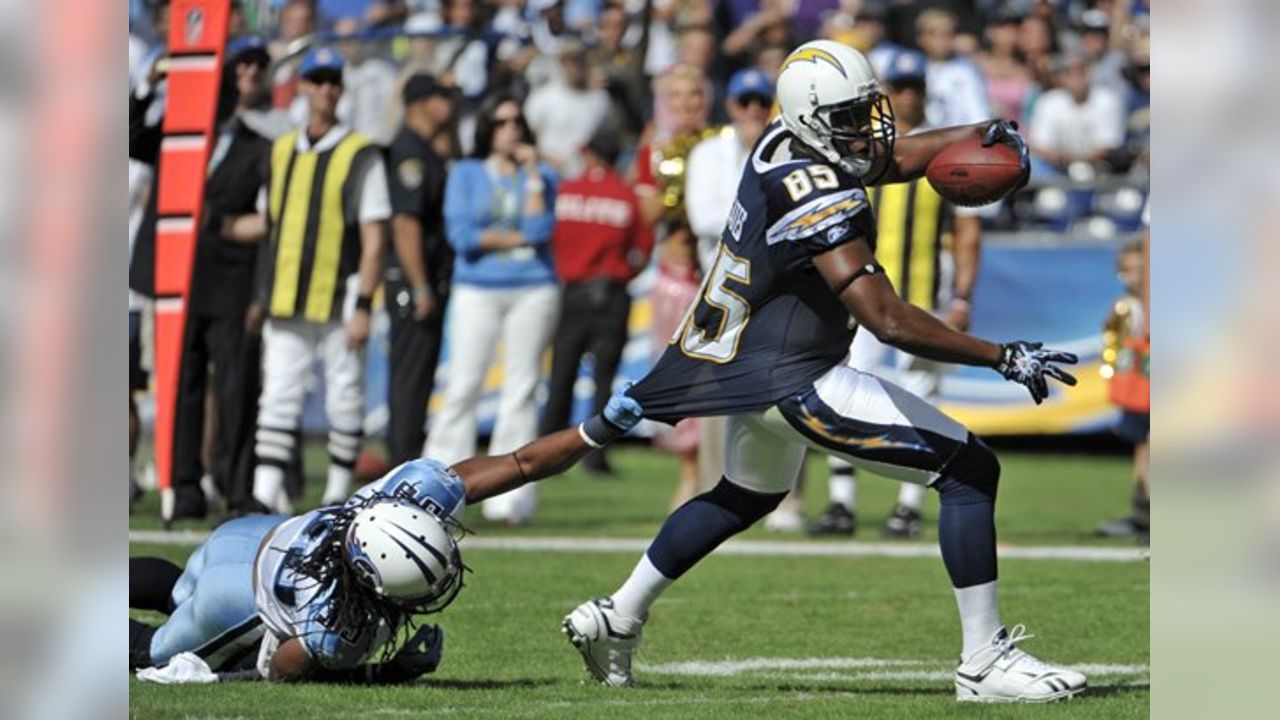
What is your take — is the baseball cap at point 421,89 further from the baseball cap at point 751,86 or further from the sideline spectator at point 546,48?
the sideline spectator at point 546,48

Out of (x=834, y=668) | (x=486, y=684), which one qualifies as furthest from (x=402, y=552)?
(x=834, y=668)

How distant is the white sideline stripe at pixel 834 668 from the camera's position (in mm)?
7191

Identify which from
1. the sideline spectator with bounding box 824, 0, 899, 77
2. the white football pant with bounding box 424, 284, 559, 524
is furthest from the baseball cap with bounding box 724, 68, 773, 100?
the sideline spectator with bounding box 824, 0, 899, 77

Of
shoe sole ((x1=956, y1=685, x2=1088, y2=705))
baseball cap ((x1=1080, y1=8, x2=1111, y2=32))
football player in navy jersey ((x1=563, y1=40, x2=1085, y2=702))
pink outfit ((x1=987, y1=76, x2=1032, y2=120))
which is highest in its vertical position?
baseball cap ((x1=1080, y1=8, x2=1111, y2=32))

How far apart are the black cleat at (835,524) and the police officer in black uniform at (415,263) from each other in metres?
2.39

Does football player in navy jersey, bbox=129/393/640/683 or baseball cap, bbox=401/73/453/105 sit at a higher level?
baseball cap, bbox=401/73/453/105

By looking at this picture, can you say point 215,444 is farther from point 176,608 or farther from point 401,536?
point 401,536

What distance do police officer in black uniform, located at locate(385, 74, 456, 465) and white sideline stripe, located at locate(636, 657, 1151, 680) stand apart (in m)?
5.31

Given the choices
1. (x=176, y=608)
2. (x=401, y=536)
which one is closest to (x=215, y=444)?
(x=176, y=608)

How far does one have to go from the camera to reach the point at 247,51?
12195mm

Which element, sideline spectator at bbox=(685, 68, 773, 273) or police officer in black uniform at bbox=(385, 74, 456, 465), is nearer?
sideline spectator at bbox=(685, 68, 773, 273)

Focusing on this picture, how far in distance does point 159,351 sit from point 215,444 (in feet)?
6.92

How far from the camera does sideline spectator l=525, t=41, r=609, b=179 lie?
17.2 m

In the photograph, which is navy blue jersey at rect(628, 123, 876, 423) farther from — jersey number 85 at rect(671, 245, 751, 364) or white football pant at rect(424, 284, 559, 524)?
white football pant at rect(424, 284, 559, 524)
